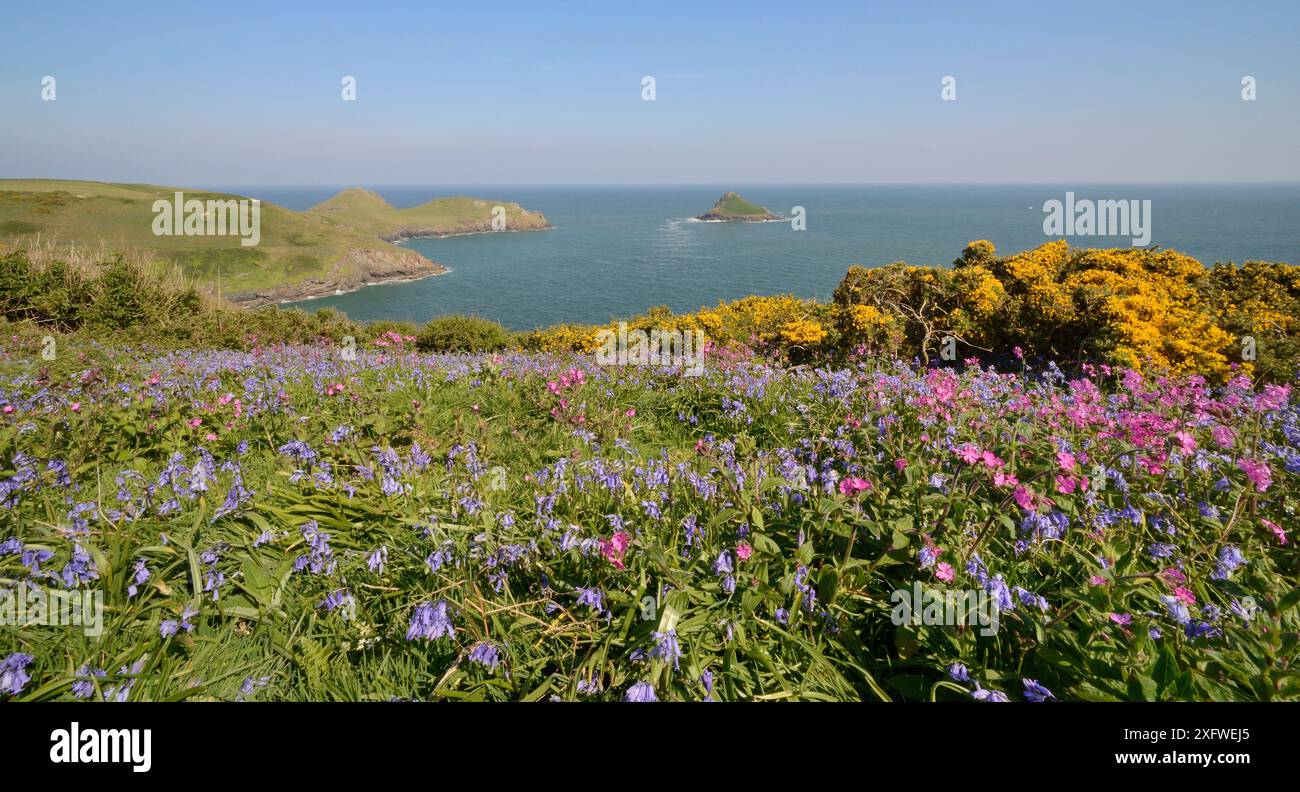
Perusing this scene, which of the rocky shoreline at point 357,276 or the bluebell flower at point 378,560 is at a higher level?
the rocky shoreline at point 357,276

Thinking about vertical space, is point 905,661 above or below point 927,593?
below

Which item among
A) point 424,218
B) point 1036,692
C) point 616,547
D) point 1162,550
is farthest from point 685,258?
point 424,218

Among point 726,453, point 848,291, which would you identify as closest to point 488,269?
point 848,291

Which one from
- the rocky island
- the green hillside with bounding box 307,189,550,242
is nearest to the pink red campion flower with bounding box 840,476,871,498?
the green hillside with bounding box 307,189,550,242

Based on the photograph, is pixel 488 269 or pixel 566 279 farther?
pixel 488 269

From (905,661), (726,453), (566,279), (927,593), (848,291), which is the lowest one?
(905,661)

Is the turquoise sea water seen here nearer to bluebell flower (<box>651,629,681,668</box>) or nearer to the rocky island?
the rocky island

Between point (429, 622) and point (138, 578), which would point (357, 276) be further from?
point (429, 622)

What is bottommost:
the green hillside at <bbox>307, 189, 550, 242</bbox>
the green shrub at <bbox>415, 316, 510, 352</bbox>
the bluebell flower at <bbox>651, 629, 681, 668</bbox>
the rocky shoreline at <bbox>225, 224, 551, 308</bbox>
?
the bluebell flower at <bbox>651, 629, 681, 668</bbox>

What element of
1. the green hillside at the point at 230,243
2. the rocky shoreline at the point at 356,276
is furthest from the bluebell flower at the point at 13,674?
the green hillside at the point at 230,243

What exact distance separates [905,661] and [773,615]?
1.90ft

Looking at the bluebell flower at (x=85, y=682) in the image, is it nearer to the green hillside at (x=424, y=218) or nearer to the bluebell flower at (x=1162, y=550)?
the bluebell flower at (x=1162, y=550)
